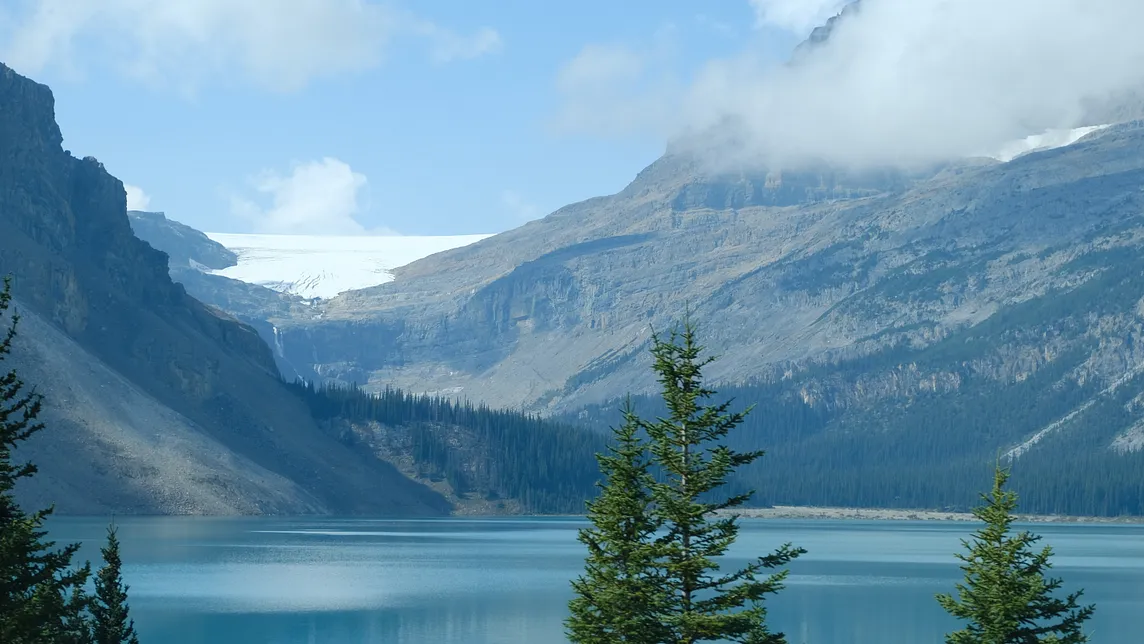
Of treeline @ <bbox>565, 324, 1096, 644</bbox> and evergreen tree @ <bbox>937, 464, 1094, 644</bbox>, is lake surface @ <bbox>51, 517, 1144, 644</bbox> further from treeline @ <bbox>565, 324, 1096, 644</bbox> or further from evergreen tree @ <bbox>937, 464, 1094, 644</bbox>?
treeline @ <bbox>565, 324, 1096, 644</bbox>

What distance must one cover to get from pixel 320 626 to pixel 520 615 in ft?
47.4

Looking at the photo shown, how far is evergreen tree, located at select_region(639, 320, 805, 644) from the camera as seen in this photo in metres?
33.8

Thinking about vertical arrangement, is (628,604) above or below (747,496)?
below

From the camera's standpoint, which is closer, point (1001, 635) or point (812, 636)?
point (1001, 635)

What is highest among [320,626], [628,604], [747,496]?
[747,496]

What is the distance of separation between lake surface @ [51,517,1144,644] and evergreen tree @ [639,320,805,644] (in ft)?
203

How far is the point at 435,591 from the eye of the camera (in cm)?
12575

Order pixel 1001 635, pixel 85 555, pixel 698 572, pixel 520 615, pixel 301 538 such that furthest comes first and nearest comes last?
pixel 301 538 → pixel 85 555 → pixel 520 615 → pixel 1001 635 → pixel 698 572

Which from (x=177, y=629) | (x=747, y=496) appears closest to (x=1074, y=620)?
(x=747, y=496)

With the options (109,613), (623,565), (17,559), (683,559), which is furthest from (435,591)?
(17,559)

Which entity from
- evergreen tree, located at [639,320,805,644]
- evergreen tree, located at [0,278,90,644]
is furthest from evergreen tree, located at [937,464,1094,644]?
evergreen tree, located at [0,278,90,644]

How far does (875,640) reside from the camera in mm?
99438

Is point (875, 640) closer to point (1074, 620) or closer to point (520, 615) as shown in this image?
point (520, 615)

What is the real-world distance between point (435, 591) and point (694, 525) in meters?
93.8
